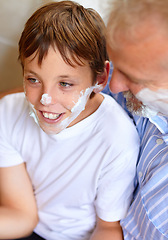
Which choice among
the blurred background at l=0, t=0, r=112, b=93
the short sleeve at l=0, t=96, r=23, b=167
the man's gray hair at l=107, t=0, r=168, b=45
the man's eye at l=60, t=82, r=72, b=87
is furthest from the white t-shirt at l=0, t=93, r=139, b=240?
the blurred background at l=0, t=0, r=112, b=93

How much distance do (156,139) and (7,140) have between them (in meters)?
0.50

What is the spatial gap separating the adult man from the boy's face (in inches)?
5.1

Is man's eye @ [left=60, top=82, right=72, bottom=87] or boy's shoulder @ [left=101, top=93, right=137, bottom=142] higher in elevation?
man's eye @ [left=60, top=82, right=72, bottom=87]

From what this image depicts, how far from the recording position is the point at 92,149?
3.25ft

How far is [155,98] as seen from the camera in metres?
0.74

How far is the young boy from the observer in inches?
33.6

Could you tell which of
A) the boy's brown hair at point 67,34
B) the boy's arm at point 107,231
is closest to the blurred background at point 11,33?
the boy's brown hair at point 67,34

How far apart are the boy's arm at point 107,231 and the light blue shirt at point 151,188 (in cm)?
2

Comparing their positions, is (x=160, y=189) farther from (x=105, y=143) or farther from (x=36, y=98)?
(x=36, y=98)

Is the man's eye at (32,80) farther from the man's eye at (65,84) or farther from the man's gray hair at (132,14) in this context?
the man's gray hair at (132,14)

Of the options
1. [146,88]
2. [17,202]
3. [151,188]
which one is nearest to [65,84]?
[146,88]

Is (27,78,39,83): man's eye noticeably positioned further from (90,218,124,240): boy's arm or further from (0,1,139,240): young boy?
(90,218,124,240): boy's arm

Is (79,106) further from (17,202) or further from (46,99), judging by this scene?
(17,202)

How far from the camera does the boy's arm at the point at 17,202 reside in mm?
1092
